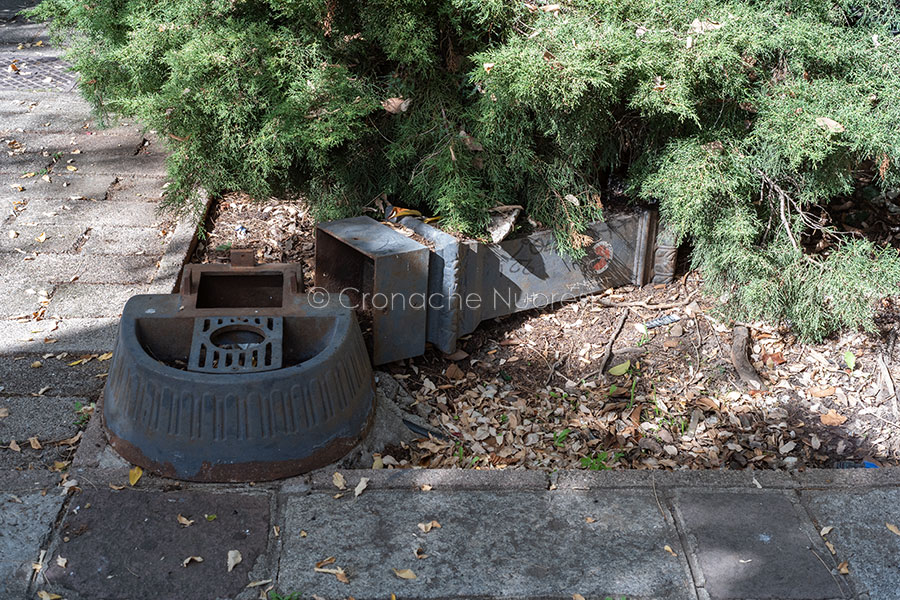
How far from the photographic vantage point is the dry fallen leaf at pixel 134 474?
10.3 feet

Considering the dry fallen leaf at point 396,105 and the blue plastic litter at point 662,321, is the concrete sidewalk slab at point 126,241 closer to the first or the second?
the dry fallen leaf at point 396,105

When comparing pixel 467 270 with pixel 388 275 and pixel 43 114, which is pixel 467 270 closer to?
pixel 388 275

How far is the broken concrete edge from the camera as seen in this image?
459cm

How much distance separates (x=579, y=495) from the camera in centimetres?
319

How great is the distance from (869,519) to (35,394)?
11.2 ft

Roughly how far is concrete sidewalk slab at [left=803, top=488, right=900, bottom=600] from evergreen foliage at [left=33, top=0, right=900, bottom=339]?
3.49ft

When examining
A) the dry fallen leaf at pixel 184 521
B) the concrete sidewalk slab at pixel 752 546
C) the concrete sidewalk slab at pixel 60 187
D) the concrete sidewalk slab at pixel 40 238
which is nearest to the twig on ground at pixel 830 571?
the concrete sidewalk slab at pixel 752 546

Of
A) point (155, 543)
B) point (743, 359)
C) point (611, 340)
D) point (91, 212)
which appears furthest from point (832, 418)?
point (91, 212)

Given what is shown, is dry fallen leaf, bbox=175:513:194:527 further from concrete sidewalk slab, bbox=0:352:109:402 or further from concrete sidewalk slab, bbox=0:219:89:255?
concrete sidewalk slab, bbox=0:219:89:255

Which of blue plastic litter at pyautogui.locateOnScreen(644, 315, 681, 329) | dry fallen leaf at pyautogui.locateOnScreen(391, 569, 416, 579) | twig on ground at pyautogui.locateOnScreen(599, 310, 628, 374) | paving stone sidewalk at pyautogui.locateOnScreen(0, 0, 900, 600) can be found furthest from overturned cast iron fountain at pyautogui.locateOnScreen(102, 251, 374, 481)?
blue plastic litter at pyautogui.locateOnScreen(644, 315, 681, 329)

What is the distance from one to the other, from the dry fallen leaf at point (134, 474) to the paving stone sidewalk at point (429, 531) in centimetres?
2

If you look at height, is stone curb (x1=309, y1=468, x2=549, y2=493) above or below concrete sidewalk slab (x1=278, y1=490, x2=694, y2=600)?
above

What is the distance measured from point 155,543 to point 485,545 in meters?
1.11

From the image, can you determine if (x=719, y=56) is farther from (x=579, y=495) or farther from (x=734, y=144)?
(x=579, y=495)
